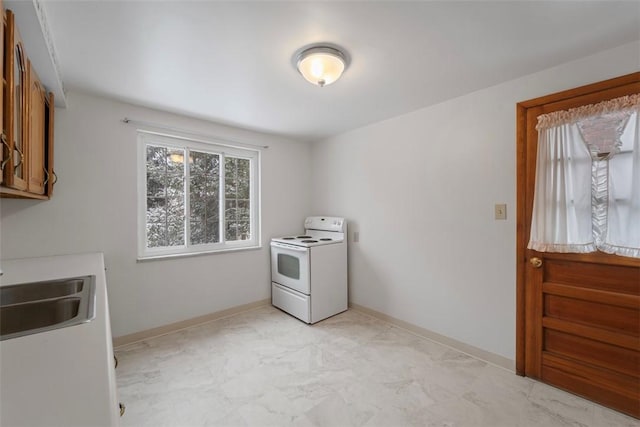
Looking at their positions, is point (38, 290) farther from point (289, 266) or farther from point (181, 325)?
point (289, 266)

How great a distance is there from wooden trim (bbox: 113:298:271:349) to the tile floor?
80 mm

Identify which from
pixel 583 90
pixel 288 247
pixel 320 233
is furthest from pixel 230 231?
pixel 583 90

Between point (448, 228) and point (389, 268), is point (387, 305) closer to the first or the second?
point (389, 268)

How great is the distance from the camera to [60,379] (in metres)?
0.63

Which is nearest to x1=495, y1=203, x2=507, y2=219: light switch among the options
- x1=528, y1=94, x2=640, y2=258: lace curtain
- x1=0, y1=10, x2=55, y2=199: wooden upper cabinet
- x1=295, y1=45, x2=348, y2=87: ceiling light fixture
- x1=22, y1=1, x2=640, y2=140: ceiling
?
x1=528, y1=94, x2=640, y2=258: lace curtain

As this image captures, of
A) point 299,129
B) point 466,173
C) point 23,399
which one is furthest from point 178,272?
point 466,173

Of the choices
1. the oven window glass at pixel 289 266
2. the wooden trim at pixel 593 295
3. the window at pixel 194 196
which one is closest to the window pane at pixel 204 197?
the window at pixel 194 196

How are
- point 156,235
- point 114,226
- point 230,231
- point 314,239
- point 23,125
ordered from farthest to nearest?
point 314,239
point 230,231
point 156,235
point 114,226
point 23,125

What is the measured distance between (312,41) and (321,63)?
0.14 metres

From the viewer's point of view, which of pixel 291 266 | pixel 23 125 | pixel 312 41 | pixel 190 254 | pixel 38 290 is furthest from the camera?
pixel 291 266

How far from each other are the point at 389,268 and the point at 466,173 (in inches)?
50.3

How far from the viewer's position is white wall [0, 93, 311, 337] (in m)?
2.19

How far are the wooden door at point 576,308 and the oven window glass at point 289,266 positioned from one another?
2.10 m

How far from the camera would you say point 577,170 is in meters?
1.82
